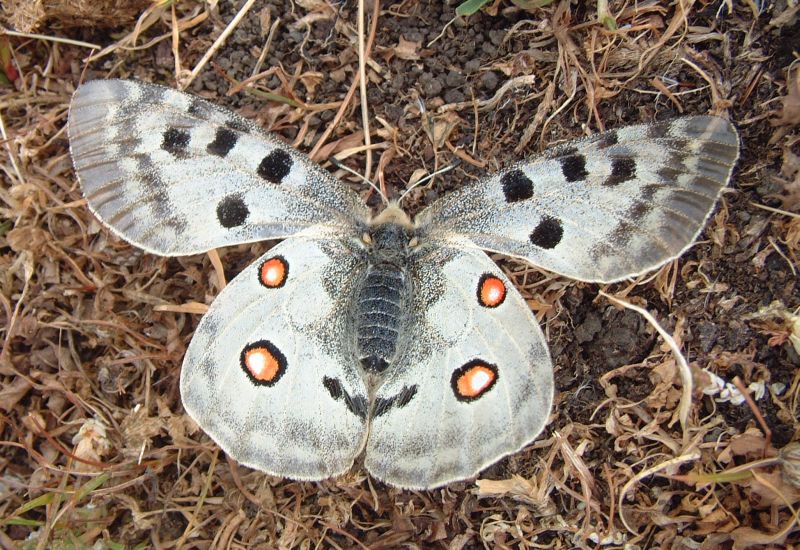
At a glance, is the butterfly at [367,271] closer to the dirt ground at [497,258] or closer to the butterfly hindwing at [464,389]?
the butterfly hindwing at [464,389]

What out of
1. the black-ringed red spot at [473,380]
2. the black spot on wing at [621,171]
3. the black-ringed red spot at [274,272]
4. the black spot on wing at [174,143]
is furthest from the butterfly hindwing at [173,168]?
the black spot on wing at [621,171]

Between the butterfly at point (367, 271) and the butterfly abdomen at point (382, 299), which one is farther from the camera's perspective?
the butterfly abdomen at point (382, 299)

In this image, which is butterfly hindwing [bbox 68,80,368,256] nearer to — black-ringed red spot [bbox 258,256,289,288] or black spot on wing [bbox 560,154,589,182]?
black-ringed red spot [bbox 258,256,289,288]

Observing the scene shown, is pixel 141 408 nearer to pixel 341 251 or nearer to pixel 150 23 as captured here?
pixel 341 251

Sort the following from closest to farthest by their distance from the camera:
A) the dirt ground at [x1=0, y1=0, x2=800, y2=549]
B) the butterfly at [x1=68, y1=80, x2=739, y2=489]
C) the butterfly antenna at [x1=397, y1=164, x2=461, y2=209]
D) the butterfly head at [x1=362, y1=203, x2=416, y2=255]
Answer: the butterfly at [x1=68, y1=80, x2=739, y2=489] < the butterfly head at [x1=362, y1=203, x2=416, y2=255] < the dirt ground at [x1=0, y1=0, x2=800, y2=549] < the butterfly antenna at [x1=397, y1=164, x2=461, y2=209]

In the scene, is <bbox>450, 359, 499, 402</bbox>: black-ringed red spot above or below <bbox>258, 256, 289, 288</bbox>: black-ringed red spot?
below

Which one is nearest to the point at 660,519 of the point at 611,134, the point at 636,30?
the point at 611,134

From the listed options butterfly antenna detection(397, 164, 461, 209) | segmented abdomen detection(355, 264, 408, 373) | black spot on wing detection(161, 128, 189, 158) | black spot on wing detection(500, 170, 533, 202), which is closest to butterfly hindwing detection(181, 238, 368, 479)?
segmented abdomen detection(355, 264, 408, 373)
